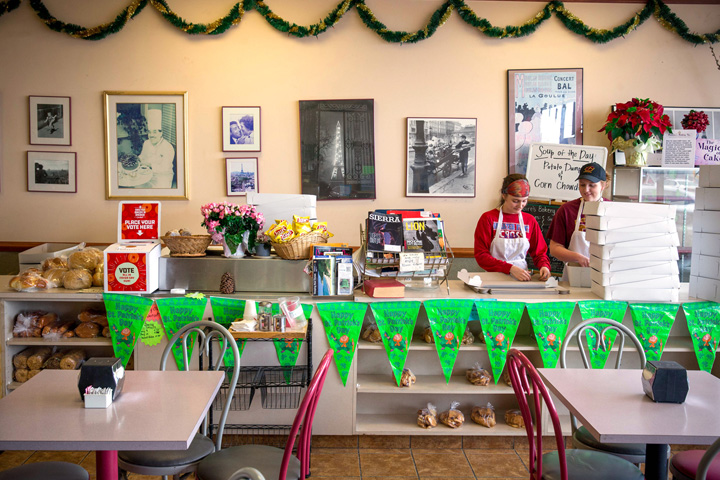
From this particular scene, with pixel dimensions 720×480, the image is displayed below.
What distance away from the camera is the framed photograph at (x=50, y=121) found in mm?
5613

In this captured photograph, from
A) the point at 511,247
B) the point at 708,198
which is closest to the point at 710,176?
the point at 708,198

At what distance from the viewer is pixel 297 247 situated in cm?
385

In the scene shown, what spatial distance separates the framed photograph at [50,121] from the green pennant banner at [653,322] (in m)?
5.04

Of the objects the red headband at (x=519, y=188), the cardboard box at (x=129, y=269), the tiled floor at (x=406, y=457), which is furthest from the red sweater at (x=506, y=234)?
the cardboard box at (x=129, y=269)

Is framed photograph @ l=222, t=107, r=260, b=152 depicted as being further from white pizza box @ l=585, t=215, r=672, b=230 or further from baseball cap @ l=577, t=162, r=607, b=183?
white pizza box @ l=585, t=215, r=672, b=230

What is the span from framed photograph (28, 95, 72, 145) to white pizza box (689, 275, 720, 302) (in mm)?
5352

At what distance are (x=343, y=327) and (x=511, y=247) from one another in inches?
57.2

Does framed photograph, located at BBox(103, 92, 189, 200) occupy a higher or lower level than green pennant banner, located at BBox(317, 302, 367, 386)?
higher

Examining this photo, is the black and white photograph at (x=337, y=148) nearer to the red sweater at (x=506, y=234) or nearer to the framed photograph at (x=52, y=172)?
the red sweater at (x=506, y=234)

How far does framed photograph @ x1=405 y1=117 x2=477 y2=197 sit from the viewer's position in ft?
18.7

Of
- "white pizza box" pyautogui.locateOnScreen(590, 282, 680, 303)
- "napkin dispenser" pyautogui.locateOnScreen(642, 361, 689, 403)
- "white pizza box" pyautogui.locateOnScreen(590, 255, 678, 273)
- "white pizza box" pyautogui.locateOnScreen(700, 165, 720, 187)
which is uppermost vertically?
"white pizza box" pyautogui.locateOnScreen(700, 165, 720, 187)

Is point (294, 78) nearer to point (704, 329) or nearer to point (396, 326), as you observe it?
point (396, 326)

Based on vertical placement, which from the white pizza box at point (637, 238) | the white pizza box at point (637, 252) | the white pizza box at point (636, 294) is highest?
the white pizza box at point (637, 238)

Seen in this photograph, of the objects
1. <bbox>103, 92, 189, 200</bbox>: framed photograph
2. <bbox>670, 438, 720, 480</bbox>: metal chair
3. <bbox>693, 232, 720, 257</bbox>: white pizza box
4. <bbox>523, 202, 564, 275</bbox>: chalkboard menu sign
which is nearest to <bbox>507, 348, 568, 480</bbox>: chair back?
<bbox>670, 438, 720, 480</bbox>: metal chair
